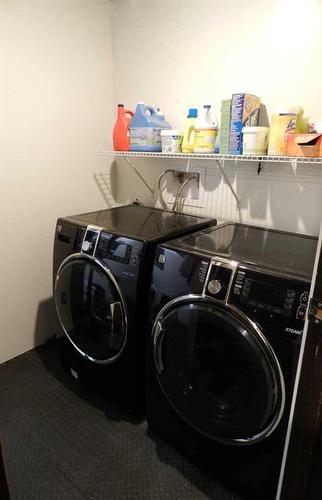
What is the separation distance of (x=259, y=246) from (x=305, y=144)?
456 millimetres

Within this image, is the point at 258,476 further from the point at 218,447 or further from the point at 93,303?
the point at 93,303

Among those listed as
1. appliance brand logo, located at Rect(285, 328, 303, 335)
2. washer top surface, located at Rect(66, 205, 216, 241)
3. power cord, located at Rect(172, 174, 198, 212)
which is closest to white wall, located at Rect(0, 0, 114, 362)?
washer top surface, located at Rect(66, 205, 216, 241)

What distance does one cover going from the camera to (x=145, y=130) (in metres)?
1.87

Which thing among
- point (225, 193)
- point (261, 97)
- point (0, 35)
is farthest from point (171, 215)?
point (0, 35)

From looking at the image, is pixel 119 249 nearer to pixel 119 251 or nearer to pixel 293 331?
pixel 119 251

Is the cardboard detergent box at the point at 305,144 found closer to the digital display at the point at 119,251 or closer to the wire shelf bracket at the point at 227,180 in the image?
the wire shelf bracket at the point at 227,180

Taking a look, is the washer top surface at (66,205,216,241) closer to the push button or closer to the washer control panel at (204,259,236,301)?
the washer control panel at (204,259,236,301)

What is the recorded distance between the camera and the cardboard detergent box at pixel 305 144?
131 centimetres

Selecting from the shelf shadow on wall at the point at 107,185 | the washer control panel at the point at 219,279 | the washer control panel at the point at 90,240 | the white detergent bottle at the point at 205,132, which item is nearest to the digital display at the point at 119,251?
the washer control panel at the point at 90,240

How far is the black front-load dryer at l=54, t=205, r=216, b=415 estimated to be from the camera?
1.46 metres

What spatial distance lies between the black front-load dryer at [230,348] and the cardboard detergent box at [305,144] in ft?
1.28

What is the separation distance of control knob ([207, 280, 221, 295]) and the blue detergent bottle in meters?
1.04

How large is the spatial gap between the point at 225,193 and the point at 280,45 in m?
0.76

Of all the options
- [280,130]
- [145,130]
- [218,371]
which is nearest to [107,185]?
[145,130]
